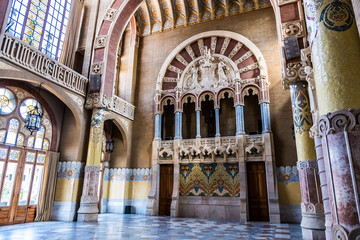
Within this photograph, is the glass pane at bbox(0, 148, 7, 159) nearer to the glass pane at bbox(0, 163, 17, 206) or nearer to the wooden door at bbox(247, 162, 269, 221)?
the glass pane at bbox(0, 163, 17, 206)

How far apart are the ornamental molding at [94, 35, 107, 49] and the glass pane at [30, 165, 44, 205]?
6.24 meters

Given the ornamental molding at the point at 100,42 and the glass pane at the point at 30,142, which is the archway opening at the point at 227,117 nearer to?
the ornamental molding at the point at 100,42

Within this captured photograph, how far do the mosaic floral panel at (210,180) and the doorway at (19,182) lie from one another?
682cm

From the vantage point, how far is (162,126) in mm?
14836

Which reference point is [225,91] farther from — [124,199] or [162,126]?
[124,199]

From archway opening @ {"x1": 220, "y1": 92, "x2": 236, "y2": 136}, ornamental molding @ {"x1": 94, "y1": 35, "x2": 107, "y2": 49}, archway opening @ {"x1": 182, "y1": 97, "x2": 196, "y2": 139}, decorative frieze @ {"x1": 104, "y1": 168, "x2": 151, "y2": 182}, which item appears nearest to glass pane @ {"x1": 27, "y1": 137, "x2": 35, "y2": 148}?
decorative frieze @ {"x1": 104, "y1": 168, "x2": 151, "y2": 182}

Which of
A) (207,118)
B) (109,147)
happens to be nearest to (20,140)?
(109,147)

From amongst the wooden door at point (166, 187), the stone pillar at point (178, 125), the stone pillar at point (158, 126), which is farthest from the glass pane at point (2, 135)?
the stone pillar at point (178, 125)

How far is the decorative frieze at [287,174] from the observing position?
36.9 ft

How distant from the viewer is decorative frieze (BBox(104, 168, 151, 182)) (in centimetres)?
1395

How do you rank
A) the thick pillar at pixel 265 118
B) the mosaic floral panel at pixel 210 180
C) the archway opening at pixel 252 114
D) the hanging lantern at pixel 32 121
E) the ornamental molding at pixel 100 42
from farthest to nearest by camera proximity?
the archway opening at pixel 252 114, the mosaic floral panel at pixel 210 180, the ornamental molding at pixel 100 42, the thick pillar at pixel 265 118, the hanging lantern at pixel 32 121

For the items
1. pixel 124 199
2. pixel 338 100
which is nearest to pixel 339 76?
pixel 338 100

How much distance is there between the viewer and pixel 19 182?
9.74 meters

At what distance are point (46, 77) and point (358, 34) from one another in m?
9.63
